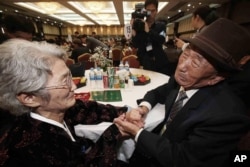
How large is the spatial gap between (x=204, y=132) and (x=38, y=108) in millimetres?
843

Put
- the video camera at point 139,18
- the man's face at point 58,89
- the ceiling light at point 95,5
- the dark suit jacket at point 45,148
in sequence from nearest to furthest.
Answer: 1. the dark suit jacket at point 45,148
2. the man's face at point 58,89
3. the video camera at point 139,18
4. the ceiling light at point 95,5

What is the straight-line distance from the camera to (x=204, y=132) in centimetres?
80

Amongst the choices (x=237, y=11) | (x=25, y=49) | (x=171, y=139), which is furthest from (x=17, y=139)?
(x=237, y=11)

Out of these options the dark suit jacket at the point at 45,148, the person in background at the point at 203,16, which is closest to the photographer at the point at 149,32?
the person in background at the point at 203,16

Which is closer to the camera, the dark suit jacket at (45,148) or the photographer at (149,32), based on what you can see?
the dark suit jacket at (45,148)

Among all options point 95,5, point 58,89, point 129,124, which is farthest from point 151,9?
point 95,5

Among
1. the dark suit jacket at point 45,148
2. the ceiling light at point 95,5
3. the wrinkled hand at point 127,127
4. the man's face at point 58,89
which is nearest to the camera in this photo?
the dark suit jacket at point 45,148

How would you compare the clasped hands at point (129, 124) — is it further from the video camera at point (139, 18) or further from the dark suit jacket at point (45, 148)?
the video camera at point (139, 18)

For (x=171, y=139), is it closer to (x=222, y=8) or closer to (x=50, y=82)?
(x=50, y=82)

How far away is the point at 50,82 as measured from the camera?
0.82m

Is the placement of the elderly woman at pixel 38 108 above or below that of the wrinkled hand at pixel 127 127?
above

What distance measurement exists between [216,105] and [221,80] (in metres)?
0.17

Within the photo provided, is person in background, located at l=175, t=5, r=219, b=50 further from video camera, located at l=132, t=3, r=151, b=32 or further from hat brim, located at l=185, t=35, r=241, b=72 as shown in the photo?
hat brim, located at l=185, t=35, r=241, b=72

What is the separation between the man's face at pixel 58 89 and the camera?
0.83 meters
